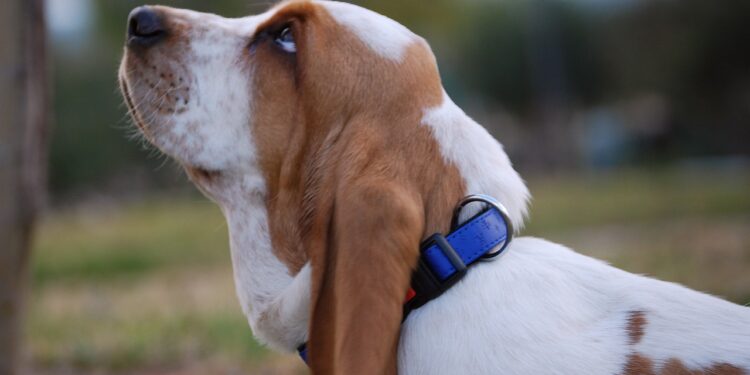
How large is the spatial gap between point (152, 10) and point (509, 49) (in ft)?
134

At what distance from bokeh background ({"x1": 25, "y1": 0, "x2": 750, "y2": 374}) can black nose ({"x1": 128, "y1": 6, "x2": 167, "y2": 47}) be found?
2.53 feet

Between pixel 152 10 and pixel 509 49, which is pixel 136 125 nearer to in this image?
pixel 152 10

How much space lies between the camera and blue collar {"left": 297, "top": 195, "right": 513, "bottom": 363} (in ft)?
8.62

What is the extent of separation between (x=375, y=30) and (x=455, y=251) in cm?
77

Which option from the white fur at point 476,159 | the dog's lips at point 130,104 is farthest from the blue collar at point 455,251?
the dog's lips at point 130,104

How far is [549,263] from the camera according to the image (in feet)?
9.22

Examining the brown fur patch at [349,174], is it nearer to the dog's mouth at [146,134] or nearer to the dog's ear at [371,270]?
the dog's ear at [371,270]

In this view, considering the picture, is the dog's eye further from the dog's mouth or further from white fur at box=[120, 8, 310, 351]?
the dog's mouth

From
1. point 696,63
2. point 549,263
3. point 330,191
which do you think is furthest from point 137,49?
point 696,63

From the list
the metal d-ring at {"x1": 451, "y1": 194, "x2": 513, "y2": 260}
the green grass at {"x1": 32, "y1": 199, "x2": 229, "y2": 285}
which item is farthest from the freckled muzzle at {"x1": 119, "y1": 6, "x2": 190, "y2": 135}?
the green grass at {"x1": 32, "y1": 199, "x2": 229, "y2": 285}

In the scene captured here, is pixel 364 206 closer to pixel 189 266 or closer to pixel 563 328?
pixel 563 328

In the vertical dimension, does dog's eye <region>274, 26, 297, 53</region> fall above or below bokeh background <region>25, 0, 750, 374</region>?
above

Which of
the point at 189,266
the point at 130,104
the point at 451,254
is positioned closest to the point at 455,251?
the point at 451,254

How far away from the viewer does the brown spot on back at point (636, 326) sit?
8.63ft
